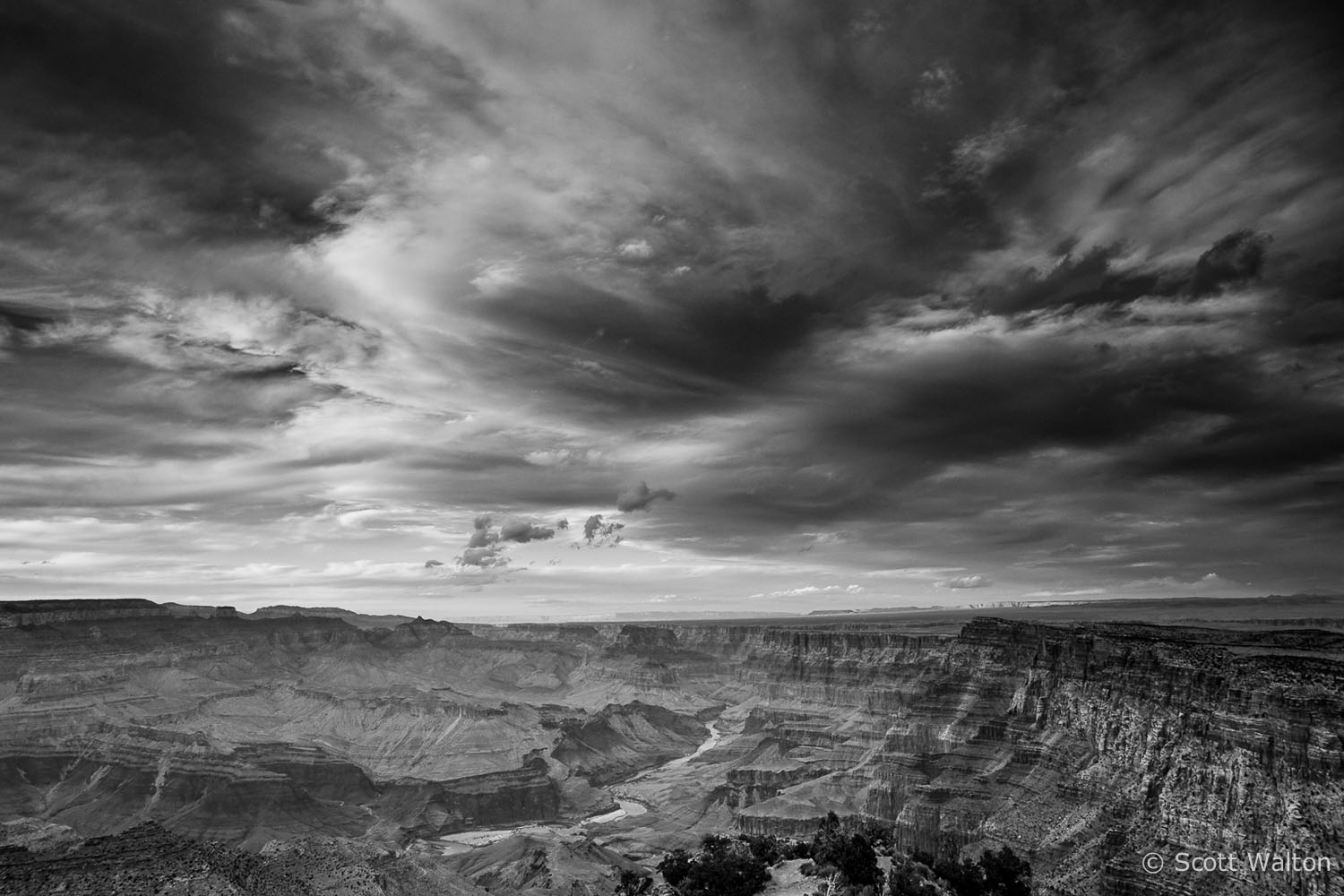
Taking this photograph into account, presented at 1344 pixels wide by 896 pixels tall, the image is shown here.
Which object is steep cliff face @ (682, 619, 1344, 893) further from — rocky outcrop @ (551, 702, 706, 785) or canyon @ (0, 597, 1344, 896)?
rocky outcrop @ (551, 702, 706, 785)

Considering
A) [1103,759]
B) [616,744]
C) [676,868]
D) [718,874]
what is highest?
[1103,759]

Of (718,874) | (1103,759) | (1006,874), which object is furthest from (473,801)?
(1103,759)

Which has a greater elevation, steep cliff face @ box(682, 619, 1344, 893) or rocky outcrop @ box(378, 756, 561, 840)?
steep cliff face @ box(682, 619, 1344, 893)

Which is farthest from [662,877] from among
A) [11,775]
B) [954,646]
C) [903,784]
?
[11,775]

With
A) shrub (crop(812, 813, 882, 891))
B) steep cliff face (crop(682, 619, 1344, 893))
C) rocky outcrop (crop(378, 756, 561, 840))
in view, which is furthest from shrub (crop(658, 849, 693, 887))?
rocky outcrop (crop(378, 756, 561, 840))

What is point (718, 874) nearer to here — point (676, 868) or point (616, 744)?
point (676, 868)

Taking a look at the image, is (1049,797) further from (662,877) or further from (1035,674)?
(662,877)

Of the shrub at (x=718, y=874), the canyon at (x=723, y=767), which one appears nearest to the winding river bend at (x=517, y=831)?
the canyon at (x=723, y=767)

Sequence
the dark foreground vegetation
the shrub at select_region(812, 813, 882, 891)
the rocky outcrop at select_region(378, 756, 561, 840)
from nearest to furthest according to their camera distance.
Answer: the shrub at select_region(812, 813, 882, 891) < the dark foreground vegetation < the rocky outcrop at select_region(378, 756, 561, 840)
